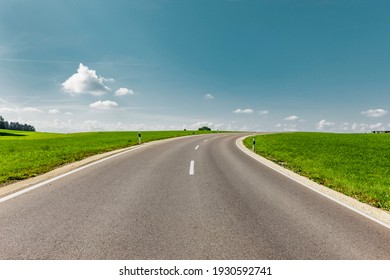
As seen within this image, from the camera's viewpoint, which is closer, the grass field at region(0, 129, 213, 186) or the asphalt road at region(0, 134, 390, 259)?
the asphalt road at region(0, 134, 390, 259)

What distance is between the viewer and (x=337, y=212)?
5.88 m

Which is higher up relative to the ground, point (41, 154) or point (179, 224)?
point (41, 154)

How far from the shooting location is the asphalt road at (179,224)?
3754mm

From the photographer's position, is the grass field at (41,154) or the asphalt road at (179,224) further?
the grass field at (41,154)

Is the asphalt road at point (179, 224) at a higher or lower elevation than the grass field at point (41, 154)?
lower

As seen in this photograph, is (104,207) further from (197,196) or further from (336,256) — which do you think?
(336,256)

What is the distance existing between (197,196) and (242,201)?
114 centimetres

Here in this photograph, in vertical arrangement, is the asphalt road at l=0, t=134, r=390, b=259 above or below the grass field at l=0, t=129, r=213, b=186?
below

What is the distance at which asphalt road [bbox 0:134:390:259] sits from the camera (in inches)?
148

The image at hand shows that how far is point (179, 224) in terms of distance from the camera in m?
4.72

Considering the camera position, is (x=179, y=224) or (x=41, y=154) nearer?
(x=179, y=224)
